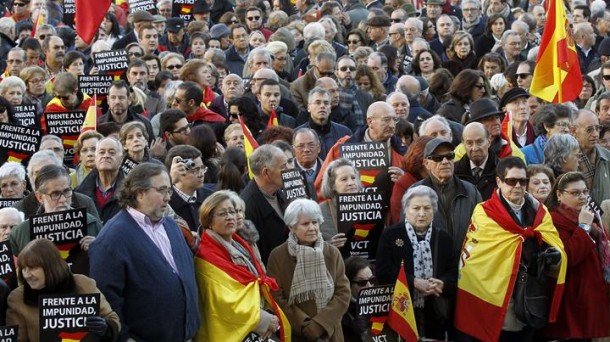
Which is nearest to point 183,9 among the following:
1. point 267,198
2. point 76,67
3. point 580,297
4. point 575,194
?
point 76,67

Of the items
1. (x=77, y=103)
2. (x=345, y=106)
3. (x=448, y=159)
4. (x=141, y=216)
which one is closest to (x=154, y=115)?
(x=77, y=103)

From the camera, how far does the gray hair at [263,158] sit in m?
11.7

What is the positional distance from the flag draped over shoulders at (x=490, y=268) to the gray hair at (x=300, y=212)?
1.40m

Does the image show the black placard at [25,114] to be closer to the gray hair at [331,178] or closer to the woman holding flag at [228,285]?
the gray hair at [331,178]

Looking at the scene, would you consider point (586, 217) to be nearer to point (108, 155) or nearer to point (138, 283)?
point (108, 155)

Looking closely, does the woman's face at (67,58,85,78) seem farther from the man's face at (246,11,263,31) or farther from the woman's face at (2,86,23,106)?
the man's face at (246,11,263,31)

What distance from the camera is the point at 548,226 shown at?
11.7m

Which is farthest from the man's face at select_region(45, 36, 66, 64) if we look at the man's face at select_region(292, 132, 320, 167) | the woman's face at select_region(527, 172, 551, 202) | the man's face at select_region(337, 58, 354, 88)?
the woman's face at select_region(527, 172, 551, 202)

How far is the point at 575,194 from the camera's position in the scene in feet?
39.5

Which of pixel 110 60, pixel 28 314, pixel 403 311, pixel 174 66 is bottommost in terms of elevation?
pixel 403 311

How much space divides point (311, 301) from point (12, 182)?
2.75 meters

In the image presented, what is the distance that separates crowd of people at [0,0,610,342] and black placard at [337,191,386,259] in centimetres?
3

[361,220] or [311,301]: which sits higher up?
[361,220]

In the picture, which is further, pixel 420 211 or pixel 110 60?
pixel 110 60
